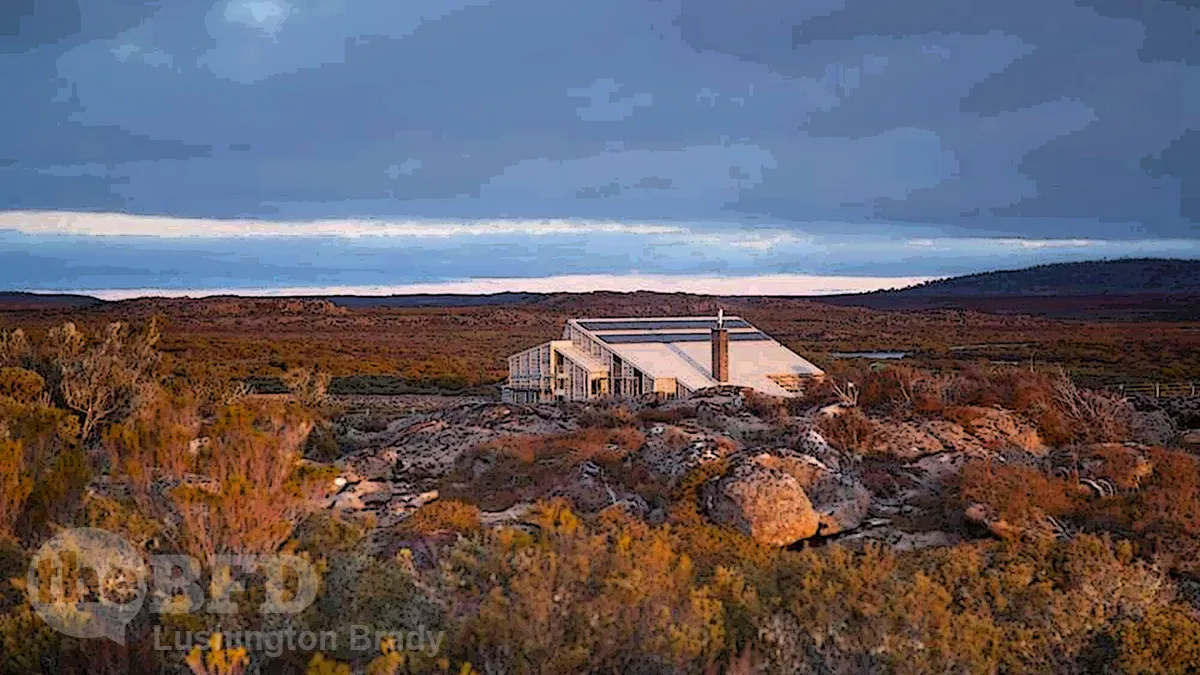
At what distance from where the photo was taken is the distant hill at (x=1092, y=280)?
12650 cm

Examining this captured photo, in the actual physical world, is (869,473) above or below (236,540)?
below

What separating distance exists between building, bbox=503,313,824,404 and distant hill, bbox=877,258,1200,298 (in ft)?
341

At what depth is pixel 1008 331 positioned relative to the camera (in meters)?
87.3

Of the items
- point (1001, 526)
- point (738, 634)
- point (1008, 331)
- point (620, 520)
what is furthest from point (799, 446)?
point (1008, 331)

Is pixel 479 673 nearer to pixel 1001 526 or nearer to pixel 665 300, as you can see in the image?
pixel 1001 526

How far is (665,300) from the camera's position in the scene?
382 feet

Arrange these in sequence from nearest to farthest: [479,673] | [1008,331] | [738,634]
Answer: [479,673] → [738,634] → [1008,331]

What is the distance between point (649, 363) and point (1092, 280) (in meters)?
114

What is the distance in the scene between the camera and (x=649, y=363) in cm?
2950

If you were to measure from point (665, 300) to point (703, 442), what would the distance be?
325ft

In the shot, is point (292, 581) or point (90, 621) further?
point (292, 581)

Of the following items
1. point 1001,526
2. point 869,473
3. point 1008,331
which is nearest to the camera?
point 1001,526

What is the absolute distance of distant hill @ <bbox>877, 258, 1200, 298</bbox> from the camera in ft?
415

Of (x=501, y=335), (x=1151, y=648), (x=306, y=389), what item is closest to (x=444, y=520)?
(x=1151, y=648)
